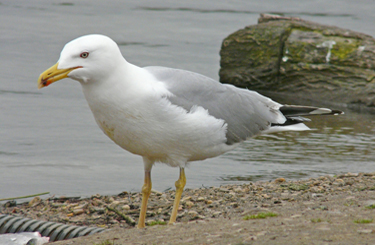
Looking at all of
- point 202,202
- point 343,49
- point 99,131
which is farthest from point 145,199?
point 343,49

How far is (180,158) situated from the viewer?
5082 mm

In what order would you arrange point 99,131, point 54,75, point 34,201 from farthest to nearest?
point 99,131 → point 34,201 → point 54,75

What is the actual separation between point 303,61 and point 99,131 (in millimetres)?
4481

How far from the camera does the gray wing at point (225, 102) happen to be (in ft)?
16.6

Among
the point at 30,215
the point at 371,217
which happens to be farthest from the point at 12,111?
the point at 371,217

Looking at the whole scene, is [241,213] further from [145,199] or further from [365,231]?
[365,231]

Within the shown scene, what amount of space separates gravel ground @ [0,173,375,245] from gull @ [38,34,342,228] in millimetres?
536

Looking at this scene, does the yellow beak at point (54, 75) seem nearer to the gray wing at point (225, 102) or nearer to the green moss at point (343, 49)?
the gray wing at point (225, 102)

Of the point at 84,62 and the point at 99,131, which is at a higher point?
the point at 84,62

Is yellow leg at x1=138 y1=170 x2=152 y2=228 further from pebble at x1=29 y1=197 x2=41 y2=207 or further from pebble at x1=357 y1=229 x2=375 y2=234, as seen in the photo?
pebble at x1=357 y1=229 x2=375 y2=234

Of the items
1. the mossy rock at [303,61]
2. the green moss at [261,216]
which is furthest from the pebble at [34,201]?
the mossy rock at [303,61]

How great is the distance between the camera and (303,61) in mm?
11703

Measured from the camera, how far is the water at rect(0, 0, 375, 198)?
7531 mm

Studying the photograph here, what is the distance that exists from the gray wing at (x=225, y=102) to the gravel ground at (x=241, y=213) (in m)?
0.77
